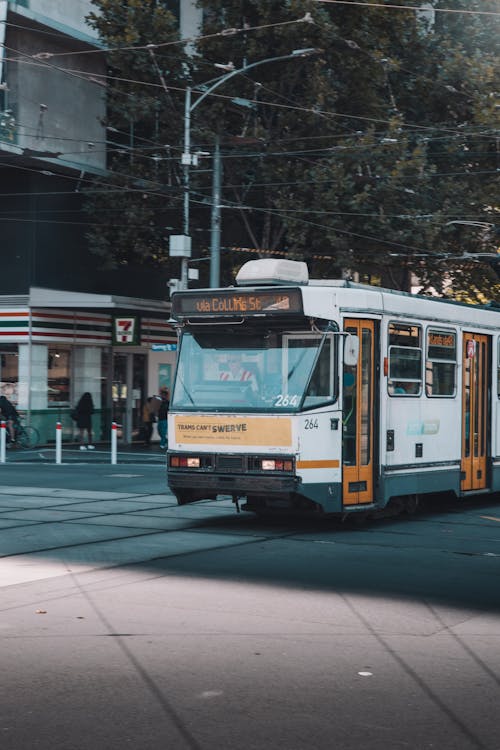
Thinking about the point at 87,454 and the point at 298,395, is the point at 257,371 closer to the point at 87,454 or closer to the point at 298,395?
the point at 298,395

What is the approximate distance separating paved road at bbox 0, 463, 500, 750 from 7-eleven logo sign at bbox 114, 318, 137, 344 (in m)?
19.9

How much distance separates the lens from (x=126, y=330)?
113 ft

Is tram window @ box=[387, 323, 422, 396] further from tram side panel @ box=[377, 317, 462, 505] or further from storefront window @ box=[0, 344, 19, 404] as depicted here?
storefront window @ box=[0, 344, 19, 404]

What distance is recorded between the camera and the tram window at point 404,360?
1485 cm

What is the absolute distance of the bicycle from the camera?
3119 cm

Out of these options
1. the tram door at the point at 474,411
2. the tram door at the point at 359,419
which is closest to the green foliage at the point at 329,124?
the tram door at the point at 474,411

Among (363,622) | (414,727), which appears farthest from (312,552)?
(414,727)

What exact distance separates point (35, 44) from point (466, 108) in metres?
11.7

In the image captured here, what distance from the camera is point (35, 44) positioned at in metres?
31.5

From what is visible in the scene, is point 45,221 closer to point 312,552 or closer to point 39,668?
point 312,552

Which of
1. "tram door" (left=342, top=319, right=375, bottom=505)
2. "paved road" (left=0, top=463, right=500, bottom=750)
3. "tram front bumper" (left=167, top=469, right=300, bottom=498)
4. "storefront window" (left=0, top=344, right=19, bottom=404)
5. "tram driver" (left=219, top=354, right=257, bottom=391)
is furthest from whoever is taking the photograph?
"storefront window" (left=0, top=344, right=19, bottom=404)

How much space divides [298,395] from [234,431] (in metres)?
0.86

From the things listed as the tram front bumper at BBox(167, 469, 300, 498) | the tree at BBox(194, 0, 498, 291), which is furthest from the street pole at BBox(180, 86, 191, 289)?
the tram front bumper at BBox(167, 469, 300, 498)

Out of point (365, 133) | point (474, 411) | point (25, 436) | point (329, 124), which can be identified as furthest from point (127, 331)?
point (474, 411)
